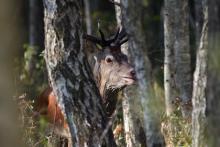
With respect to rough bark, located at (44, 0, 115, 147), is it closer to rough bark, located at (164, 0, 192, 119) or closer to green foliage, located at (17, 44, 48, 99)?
rough bark, located at (164, 0, 192, 119)

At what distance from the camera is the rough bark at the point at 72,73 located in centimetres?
777

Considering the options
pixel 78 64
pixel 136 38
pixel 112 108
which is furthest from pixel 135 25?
pixel 112 108

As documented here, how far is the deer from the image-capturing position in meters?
10.8

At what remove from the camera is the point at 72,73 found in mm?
7816

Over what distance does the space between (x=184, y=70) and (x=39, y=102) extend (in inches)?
87.5

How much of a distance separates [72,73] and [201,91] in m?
1.54

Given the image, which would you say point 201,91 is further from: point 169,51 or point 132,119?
point 169,51

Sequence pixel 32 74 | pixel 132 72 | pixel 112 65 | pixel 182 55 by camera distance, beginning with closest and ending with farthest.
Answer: pixel 132 72 < pixel 112 65 < pixel 182 55 < pixel 32 74

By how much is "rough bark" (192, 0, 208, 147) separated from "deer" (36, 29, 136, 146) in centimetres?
353

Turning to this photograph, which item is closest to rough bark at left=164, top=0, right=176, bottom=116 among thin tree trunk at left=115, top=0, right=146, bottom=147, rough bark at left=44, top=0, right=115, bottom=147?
thin tree trunk at left=115, top=0, right=146, bottom=147

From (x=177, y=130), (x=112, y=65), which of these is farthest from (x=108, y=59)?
(x=177, y=130)

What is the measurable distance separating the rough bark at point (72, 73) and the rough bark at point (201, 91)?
120 cm

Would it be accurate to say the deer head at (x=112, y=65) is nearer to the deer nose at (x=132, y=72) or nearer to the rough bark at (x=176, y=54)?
the deer nose at (x=132, y=72)

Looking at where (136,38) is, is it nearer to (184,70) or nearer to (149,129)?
(149,129)
